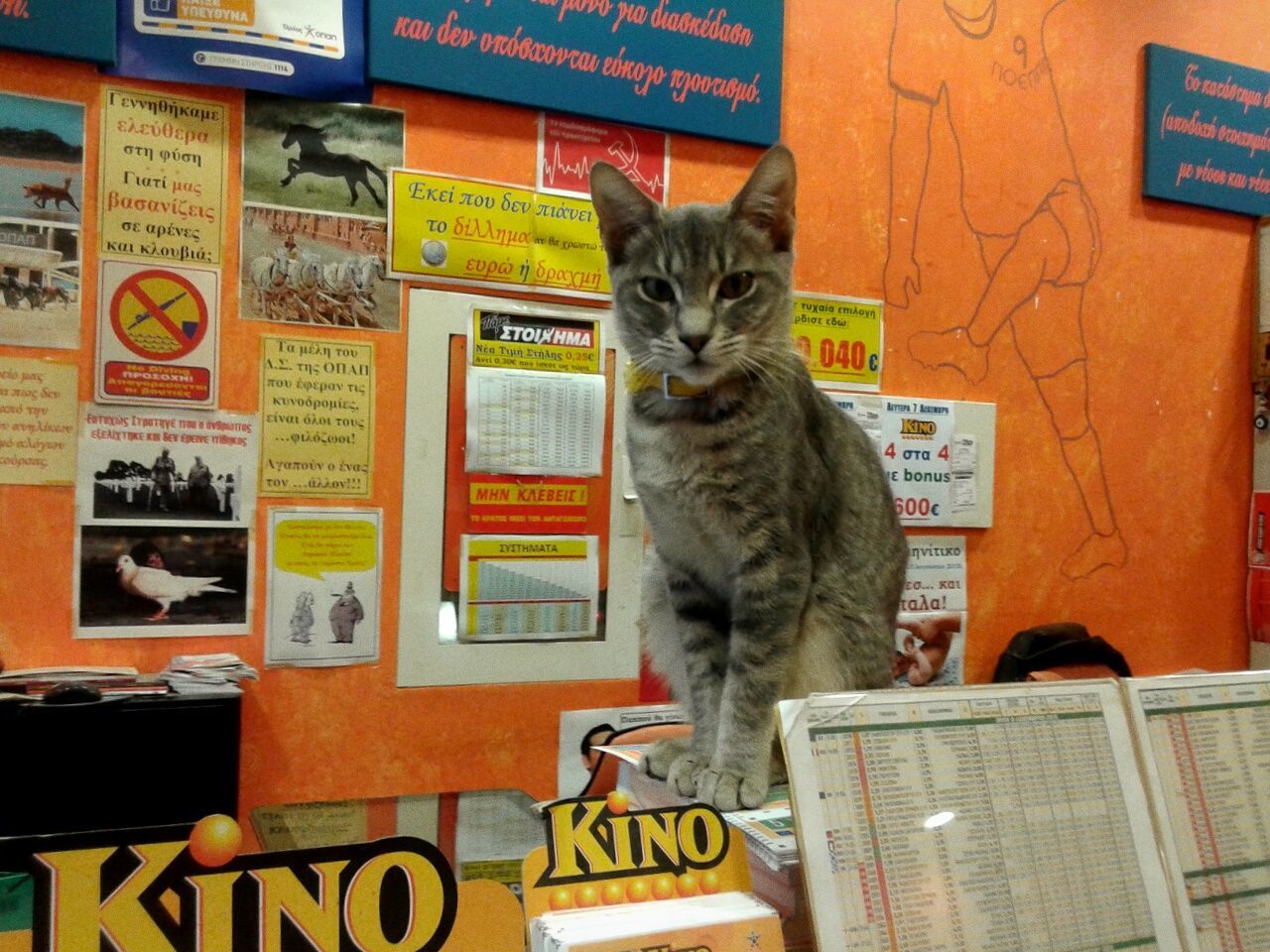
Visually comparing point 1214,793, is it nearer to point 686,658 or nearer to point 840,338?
point 686,658

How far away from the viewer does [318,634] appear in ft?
4.62

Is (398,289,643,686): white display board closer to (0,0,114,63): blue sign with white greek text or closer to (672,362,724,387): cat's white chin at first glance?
(0,0,114,63): blue sign with white greek text

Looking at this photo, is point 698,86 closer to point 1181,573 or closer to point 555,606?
point 555,606

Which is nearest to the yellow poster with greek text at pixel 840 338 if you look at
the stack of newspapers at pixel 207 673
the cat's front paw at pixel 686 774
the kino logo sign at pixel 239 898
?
the cat's front paw at pixel 686 774

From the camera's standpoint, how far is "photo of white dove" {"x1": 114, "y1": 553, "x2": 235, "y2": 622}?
131cm

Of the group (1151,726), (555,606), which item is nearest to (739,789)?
(1151,726)

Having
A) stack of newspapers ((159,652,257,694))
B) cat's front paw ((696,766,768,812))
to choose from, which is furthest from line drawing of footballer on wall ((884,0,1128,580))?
stack of newspapers ((159,652,257,694))

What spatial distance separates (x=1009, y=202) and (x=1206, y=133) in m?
0.58

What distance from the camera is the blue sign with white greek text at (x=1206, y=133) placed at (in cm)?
198

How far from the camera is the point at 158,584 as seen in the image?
1.33m

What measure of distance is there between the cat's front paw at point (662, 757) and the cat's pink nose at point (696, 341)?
1.38ft

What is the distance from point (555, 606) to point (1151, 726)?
987 millimetres

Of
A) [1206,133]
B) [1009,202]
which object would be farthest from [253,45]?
[1206,133]

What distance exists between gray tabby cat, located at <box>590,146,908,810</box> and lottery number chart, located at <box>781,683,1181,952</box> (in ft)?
0.65
